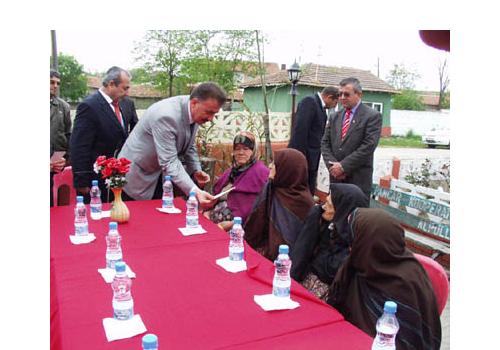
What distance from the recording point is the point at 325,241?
2111 mm

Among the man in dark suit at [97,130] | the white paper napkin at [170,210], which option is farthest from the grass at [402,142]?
the white paper napkin at [170,210]

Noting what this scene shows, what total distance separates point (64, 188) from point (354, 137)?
2.70m

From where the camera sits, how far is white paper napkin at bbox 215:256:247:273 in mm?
1744

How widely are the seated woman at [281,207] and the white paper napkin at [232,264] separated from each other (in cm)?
65

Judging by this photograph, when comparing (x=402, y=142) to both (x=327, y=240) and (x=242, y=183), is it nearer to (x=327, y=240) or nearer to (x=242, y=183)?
(x=242, y=183)

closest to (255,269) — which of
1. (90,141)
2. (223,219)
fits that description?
(223,219)

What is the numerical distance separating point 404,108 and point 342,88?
55.0 feet

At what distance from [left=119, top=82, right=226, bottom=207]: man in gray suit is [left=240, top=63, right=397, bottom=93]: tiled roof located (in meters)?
5.79

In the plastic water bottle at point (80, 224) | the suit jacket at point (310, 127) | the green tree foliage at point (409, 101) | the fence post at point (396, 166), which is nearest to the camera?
the plastic water bottle at point (80, 224)

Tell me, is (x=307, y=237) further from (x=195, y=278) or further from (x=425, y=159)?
(x=425, y=159)

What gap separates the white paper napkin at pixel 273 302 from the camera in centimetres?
140

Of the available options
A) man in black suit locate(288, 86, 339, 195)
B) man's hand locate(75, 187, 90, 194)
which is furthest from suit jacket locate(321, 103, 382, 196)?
man's hand locate(75, 187, 90, 194)

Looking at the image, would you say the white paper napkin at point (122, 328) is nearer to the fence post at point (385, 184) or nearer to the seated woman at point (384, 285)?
A: the seated woman at point (384, 285)

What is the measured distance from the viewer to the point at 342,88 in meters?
3.87
